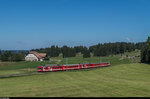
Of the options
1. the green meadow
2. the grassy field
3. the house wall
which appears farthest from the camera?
the house wall

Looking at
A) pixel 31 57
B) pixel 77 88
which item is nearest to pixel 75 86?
pixel 77 88

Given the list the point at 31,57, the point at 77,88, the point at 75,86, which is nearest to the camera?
the point at 77,88

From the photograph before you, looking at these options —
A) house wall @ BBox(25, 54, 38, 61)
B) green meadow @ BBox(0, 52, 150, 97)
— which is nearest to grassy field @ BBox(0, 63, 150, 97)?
green meadow @ BBox(0, 52, 150, 97)

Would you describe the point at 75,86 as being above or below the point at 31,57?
below

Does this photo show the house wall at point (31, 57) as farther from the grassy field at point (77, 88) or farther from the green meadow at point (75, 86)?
the grassy field at point (77, 88)

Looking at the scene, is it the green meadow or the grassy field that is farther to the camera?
the green meadow

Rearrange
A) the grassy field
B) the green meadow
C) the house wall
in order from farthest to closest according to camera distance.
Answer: the house wall
the green meadow
the grassy field

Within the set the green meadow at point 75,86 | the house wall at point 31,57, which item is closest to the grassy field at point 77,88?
the green meadow at point 75,86

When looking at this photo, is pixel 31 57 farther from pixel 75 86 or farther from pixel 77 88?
pixel 77 88

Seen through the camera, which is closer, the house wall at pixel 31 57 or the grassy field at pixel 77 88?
the grassy field at pixel 77 88

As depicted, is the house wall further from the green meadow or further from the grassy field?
the grassy field

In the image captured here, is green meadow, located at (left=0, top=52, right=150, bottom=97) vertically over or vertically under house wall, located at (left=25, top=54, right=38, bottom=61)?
under

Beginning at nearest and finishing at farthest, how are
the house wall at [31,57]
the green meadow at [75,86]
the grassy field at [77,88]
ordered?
the grassy field at [77,88]
the green meadow at [75,86]
the house wall at [31,57]

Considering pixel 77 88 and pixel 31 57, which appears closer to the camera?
pixel 77 88
